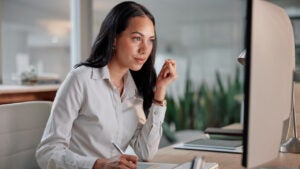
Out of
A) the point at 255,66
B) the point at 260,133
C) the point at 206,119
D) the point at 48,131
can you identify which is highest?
the point at 255,66

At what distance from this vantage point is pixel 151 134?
4.75 ft

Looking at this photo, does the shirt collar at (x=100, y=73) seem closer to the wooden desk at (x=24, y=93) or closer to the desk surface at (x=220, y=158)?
the desk surface at (x=220, y=158)

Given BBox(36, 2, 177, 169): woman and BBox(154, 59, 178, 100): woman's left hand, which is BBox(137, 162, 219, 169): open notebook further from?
BBox(154, 59, 178, 100): woman's left hand

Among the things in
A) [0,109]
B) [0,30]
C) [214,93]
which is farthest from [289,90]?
[0,30]

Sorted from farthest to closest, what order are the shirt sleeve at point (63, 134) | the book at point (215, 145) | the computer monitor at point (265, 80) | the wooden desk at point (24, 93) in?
the wooden desk at point (24, 93), the book at point (215, 145), the shirt sleeve at point (63, 134), the computer monitor at point (265, 80)

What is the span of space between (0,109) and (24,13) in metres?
2.69

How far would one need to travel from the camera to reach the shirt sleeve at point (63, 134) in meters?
1.15

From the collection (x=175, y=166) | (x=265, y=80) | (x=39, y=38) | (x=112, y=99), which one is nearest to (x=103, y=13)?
(x=39, y=38)

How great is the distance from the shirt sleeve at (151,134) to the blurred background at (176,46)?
2150 mm

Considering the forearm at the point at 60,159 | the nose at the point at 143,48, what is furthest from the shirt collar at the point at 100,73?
the forearm at the point at 60,159

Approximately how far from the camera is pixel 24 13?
383 centimetres

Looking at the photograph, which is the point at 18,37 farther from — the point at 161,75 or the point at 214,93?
the point at 161,75

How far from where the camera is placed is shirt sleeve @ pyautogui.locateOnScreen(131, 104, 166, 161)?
1.42m

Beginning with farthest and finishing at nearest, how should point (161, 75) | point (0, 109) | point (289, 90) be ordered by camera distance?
point (161, 75) < point (0, 109) < point (289, 90)
